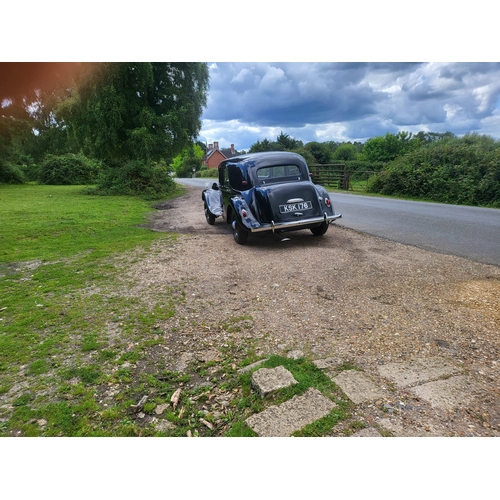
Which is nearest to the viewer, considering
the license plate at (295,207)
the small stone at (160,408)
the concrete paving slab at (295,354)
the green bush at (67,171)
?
the small stone at (160,408)

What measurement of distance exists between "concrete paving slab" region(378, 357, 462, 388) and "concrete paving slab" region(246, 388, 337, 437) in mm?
568

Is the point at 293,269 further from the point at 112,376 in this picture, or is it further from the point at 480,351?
the point at 112,376

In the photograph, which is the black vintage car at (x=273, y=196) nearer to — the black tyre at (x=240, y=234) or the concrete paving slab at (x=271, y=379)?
the black tyre at (x=240, y=234)

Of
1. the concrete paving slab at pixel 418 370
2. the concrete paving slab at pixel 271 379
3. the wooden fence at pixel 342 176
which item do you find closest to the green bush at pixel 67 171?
the wooden fence at pixel 342 176

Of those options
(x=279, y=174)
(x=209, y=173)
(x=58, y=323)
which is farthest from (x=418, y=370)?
(x=209, y=173)

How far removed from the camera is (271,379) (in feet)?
7.06

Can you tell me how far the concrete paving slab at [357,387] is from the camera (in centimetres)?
198

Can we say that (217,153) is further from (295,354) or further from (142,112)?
(295,354)

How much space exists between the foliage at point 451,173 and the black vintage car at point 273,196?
7.51 meters

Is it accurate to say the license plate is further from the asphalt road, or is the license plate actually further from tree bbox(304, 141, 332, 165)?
tree bbox(304, 141, 332, 165)

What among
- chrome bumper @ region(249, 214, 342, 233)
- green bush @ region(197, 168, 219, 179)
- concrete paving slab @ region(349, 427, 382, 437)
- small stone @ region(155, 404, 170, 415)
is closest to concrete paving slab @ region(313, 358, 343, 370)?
concrete paving slab @ region(349, 427, 382, 437)

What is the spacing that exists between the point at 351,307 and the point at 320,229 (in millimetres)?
3236

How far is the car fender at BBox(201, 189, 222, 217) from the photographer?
8031mm
